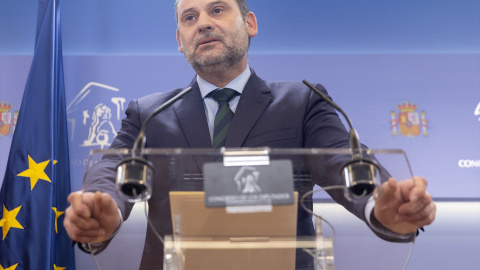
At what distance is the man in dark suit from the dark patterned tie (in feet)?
0.06

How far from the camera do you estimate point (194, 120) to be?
1743 millimetres

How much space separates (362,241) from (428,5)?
7.39 feet

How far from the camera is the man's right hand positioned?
104 centimetres

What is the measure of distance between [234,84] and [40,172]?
1253 millimetres

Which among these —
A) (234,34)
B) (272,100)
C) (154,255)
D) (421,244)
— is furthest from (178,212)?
(421,244)

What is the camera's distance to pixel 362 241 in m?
1.12

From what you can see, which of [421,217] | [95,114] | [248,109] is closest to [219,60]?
[248,109]

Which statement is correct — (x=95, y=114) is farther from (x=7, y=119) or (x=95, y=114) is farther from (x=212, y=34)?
(x=212, y=34)

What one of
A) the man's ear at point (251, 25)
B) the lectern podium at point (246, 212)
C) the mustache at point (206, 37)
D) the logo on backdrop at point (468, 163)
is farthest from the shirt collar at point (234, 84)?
the logo on backdrop at point (468, 163)

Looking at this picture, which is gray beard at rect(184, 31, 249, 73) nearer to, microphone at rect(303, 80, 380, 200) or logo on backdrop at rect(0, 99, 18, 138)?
microphone at rect(303, 80, 380, 200)

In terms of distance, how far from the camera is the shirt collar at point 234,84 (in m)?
1.99

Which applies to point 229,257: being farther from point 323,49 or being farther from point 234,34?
point 323,49

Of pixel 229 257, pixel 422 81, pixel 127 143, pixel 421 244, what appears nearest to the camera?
pixel 229 257

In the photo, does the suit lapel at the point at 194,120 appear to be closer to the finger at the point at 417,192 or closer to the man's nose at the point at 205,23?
the man's nose at the point at 205,23
